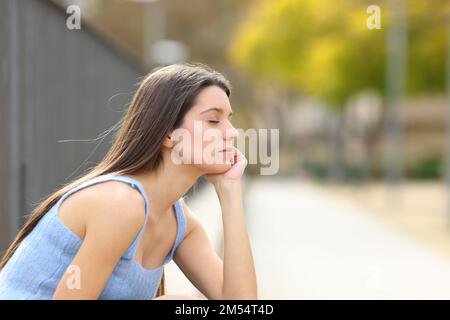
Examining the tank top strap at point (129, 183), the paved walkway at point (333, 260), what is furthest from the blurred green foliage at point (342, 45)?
the tank top strap at point (129, 183)

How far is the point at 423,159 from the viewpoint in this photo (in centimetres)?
4809

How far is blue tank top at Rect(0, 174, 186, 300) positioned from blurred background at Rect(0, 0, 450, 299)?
51.0 inches

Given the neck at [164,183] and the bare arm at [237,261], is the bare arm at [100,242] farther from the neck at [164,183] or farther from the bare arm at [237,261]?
the bare arm at [237,261]

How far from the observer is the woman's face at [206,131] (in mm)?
2941

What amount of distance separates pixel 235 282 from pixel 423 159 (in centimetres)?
4611

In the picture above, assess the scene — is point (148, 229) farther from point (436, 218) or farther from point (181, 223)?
point (436, 218)

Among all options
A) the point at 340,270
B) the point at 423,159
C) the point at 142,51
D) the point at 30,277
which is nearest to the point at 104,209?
the point at 30,277

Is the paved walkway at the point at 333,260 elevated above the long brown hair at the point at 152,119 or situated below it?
below

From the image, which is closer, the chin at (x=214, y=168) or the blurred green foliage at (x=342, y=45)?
the chin at (x=214, y=168)

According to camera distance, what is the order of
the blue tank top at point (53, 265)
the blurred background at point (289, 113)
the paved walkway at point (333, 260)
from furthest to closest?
1. the paved walkway at point (333, 260)
2. the blurred background at point (289, 113)
3. the blue tank top at point (53, 265)

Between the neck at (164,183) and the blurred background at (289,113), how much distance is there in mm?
1170

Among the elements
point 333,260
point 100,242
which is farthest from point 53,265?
point 333,260

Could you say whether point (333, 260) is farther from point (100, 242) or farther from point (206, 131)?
point (100, 242)

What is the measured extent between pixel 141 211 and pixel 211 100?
0.45m
